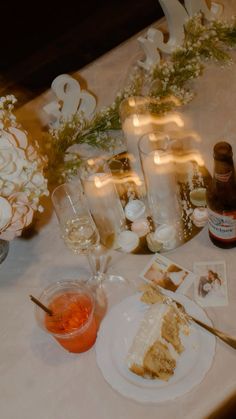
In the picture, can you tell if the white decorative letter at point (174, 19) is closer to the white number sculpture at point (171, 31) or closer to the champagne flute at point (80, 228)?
the white number sculpture at point (171, 31)

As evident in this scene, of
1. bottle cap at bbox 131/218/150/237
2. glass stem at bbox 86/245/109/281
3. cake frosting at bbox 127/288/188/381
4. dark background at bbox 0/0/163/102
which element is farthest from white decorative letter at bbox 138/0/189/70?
dark background at bbox 0/0/163/102

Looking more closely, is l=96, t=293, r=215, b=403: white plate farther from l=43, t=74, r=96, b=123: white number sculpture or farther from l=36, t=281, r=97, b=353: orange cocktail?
l=43, t=74, r=96, b=123: white number sculpture

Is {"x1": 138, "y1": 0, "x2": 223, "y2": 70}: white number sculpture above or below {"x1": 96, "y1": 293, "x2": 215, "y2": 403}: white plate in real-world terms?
above

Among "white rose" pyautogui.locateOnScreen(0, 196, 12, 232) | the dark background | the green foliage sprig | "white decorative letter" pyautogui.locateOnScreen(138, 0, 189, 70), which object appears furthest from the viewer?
the dark background

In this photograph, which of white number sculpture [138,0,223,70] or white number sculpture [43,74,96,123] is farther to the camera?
white number sculpture [138,0,223,70]

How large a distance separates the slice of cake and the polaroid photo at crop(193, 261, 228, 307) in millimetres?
93

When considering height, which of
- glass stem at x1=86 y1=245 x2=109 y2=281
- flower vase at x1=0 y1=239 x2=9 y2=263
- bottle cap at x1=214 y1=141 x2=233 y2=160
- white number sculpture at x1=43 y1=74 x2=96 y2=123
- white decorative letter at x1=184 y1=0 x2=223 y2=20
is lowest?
glass stem at x1=86 y1=245 x2=109 y2=281

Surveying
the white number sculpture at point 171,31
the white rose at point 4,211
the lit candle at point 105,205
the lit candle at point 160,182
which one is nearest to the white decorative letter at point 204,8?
the white number sculpture at point 171,31

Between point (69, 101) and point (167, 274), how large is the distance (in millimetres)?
821

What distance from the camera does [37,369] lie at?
4.32 feet

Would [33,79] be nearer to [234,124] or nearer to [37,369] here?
[234,124]

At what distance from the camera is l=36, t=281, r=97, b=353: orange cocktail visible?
4.09ft

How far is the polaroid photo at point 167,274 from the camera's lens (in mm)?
1372

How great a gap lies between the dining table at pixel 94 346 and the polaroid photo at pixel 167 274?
2 centimetres
